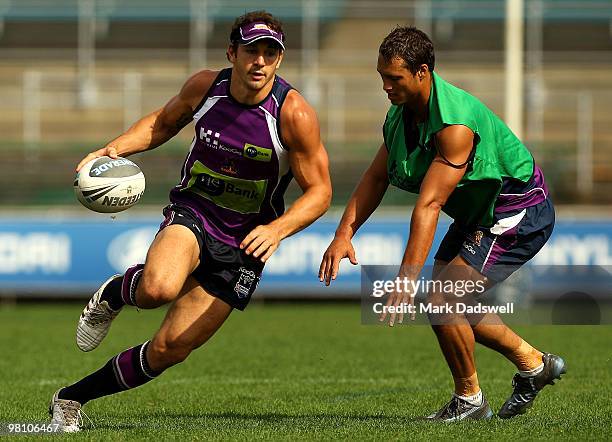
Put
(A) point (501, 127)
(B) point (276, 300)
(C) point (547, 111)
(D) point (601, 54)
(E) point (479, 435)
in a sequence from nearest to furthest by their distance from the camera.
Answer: (E) point (479, 435) < (A) point (501, 127) < (B) point (276, 300) < (C) point (547, 111) < (D) point (601, 54)

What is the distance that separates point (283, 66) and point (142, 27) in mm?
3729

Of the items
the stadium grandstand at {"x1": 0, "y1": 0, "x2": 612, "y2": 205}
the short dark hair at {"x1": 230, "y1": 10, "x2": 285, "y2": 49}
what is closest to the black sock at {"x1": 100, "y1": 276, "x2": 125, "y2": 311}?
the short dark hair at {"x1": 230, "y1": 10, "x2": 285, "y2": 49}

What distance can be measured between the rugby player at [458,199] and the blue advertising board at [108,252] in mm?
9541

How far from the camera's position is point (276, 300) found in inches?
702

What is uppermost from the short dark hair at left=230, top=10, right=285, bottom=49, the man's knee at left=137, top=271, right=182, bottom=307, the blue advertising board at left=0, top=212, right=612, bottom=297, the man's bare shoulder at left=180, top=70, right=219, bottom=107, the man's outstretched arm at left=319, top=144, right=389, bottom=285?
the short dark hair at left=230, top=10, right=285, bottom=49

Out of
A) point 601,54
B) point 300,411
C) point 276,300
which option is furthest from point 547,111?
point 300,411

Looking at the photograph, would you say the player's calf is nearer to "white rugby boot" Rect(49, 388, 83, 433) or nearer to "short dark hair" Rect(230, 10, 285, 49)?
"white rugby boot" Rect(49, 388, 83, 433)

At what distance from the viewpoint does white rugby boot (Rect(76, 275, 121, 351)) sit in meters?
6.57

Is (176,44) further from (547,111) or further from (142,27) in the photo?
(547,111)

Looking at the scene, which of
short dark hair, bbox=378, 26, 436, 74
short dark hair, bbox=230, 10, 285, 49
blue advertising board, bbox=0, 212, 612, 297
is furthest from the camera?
blue advertising board, bbox=0, 212, 612, 297

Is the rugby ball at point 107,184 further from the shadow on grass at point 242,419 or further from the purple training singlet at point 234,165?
the shadow on grass at point 242,419

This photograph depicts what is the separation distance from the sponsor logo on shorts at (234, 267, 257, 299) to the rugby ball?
75cm

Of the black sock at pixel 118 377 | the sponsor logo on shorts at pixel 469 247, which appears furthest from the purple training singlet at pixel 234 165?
the sponsor logo on shorts at pixel 469 247

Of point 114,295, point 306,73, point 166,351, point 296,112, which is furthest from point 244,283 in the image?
point 306,73
